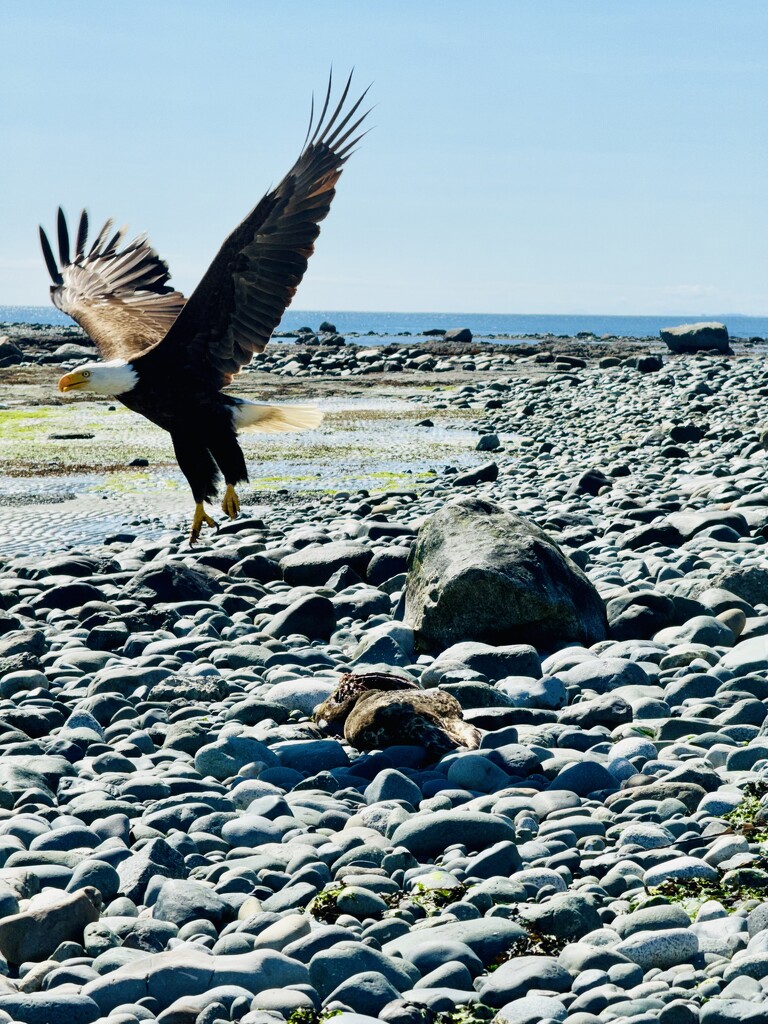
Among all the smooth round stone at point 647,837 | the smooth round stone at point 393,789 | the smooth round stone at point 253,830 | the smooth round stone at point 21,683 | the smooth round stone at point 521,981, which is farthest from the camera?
the smooth round stone at point 21,683

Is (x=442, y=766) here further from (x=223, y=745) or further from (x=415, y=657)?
(x=415, y=657)

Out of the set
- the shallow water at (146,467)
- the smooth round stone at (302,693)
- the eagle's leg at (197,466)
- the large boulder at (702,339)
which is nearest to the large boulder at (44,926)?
the smooth round stone at (302,693)

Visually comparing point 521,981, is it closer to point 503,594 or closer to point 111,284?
point 503,594

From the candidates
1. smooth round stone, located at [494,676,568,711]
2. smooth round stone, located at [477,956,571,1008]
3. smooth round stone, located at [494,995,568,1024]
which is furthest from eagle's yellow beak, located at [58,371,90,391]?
smooth round stone, located at [494,995,568,1024]

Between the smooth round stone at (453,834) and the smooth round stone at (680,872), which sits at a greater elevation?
the smooth round stone at (680,872)

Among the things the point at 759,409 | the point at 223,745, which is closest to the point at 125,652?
the point at 223,745

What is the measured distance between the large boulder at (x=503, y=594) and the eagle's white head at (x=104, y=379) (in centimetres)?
262

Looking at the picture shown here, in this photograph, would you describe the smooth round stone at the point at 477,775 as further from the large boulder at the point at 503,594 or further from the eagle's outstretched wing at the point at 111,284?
the eagle's outstretched wing at the point at 111,284

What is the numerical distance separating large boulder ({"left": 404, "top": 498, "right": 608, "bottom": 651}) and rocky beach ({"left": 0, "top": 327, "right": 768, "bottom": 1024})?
1 cm

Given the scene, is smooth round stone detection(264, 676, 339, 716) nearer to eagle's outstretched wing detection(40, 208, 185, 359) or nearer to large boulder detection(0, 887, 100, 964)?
large boulder detection(0, 887, 100, 964)

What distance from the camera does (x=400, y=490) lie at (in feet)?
36.3

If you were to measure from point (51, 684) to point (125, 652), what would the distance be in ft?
2.08

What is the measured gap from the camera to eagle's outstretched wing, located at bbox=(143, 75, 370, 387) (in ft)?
22.2

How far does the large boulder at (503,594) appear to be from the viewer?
5.18 metres
